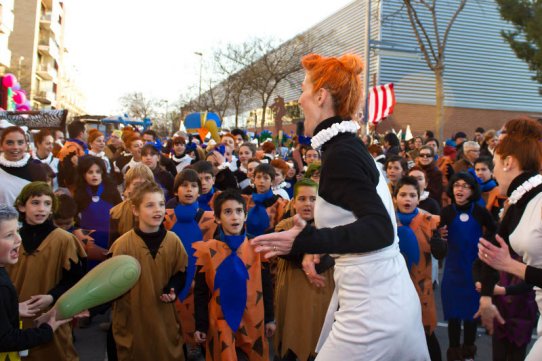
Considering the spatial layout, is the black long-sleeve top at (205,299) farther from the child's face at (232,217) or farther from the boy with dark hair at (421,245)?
the boy with dark hair at (421,245)

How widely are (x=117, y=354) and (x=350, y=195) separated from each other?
2.65 meters

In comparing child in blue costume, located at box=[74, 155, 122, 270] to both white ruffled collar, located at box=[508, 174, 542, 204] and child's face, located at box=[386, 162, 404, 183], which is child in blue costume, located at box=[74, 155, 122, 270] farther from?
white ruffled collar, located at box=[508, 174, 542, 204]

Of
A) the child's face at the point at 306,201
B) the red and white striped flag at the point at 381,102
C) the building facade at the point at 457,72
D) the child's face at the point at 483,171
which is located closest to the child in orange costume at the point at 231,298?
the child's face at the point at 306,201

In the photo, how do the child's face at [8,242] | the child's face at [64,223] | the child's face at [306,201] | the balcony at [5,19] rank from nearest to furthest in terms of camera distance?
the child's face at [8,242] → the child's face at [306,201] → the child's face at [64,223] → the balcony at [5,19]

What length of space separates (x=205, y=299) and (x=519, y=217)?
2344mm

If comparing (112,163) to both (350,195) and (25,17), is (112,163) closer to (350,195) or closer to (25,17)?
(350,195)

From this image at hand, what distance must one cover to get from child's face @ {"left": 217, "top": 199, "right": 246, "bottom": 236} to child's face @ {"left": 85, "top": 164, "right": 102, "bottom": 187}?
7.92 ft

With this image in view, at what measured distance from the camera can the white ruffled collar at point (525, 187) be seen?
9.22 ft

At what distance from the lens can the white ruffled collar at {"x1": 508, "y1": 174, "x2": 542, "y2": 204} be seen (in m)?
2.81

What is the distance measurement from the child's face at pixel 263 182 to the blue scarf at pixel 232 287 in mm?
1962

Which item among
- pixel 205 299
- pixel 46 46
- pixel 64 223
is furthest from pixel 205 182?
pixel 46 46

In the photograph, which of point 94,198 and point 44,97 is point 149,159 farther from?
point 44,97

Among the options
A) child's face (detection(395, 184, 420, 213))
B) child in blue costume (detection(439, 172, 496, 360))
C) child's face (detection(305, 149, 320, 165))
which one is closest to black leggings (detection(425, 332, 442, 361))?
child in blue costume (detection(439, 172, 496, 360))

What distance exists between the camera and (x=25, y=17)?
48.7 meters
